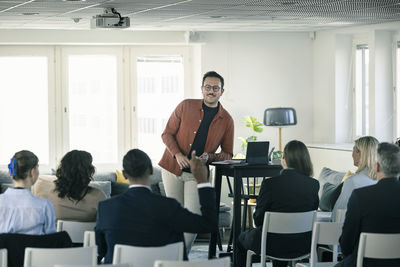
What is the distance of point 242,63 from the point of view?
34.9 feet

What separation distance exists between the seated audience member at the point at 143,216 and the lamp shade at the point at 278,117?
6.31m

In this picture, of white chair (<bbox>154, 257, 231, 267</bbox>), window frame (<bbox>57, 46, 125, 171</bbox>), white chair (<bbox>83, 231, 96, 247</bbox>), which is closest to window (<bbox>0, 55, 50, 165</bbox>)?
window frame (<bbox>57, 46, 125, 171</bbox>)

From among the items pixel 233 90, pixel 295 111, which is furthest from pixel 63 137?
pixel 295 111

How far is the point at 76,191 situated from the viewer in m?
4.43

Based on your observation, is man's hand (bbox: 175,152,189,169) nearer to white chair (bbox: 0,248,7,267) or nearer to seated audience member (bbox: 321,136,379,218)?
seated audience member (bbox: 321,136,379,218)

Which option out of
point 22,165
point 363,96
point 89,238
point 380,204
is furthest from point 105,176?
point 380,204

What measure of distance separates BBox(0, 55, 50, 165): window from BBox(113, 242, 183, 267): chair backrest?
7522 mm

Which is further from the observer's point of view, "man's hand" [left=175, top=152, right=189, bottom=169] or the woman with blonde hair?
"man's hand" [left=175, top=152, right=189, bottom=169]

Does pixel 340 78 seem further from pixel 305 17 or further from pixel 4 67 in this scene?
pixel 4 67

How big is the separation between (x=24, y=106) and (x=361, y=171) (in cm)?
672

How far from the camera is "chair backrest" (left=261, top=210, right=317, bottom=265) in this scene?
15.7ft

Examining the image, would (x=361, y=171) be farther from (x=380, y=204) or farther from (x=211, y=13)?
(x=211, y=13)

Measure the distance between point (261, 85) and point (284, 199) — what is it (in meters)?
5.99

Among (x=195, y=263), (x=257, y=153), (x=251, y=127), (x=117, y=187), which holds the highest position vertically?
(x=251, y=127)
